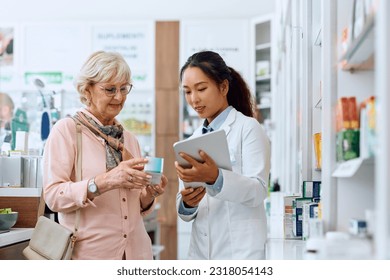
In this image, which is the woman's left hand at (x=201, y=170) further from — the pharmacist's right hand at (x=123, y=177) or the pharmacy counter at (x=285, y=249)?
the pharmacy counter at (x=285, y=249)

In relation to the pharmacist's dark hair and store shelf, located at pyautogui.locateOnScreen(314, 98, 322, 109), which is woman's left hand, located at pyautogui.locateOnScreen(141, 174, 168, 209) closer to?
the pharmacist's dark hair

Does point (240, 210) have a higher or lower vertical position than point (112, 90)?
lower

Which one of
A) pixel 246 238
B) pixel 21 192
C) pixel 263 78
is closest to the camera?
pixel 246 238

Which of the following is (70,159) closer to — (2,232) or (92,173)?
(92,173)

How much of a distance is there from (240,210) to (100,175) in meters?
0.52

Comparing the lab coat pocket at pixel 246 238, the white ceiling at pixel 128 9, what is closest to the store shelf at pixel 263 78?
the white ceiling at pixel 128 9

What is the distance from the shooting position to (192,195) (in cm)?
224

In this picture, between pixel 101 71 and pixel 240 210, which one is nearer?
pixel 240 210

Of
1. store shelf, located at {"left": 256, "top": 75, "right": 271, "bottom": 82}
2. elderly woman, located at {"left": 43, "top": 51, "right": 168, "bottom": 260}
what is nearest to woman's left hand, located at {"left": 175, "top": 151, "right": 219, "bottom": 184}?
elderly woman, located at {"left": 43, "top": 51, "right": 168, "bottom": 260}

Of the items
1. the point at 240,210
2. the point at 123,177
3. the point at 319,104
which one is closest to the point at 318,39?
the point at 319,104

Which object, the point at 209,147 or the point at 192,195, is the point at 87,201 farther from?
the point at 209,147

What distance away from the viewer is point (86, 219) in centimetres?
239

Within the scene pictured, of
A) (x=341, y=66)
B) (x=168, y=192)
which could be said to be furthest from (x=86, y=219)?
(x=168, y=192)
